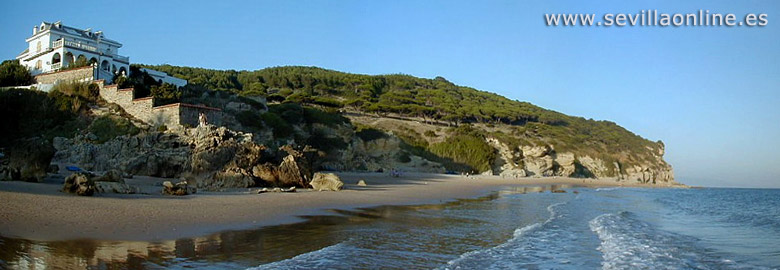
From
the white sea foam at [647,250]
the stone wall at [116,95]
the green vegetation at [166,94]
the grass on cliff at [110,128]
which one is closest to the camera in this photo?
the white sea foam at [647,250]

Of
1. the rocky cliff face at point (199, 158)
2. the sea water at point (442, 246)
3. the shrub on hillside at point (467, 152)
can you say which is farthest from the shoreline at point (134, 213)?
the shrub on hillside at point (467, 152)

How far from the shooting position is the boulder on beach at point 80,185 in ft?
37.3

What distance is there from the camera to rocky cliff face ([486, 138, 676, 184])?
5247 cm

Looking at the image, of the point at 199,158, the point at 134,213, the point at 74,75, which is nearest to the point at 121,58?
the point at 74,75

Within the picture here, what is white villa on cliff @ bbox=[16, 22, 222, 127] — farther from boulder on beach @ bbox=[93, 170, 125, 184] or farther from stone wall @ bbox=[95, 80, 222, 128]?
boulder on beach @ bbox=[93, 170, 125, 184]

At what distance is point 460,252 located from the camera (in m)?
8.57

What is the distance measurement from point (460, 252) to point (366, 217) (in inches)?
186

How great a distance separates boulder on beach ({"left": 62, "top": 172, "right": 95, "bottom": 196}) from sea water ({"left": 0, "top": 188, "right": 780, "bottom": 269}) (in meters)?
4.71

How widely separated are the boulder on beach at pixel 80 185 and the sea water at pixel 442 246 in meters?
4.71

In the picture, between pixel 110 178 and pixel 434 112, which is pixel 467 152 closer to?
pixel 434 112

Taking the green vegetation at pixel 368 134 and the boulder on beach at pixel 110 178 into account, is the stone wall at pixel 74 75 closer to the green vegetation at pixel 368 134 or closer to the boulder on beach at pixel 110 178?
the boulder on beach at pixel 110 178

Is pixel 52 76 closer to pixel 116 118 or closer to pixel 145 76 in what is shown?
pixel 145 76

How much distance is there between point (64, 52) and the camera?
104 feet

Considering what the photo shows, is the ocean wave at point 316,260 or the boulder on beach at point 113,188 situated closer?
the ocean wave at point 316,260
